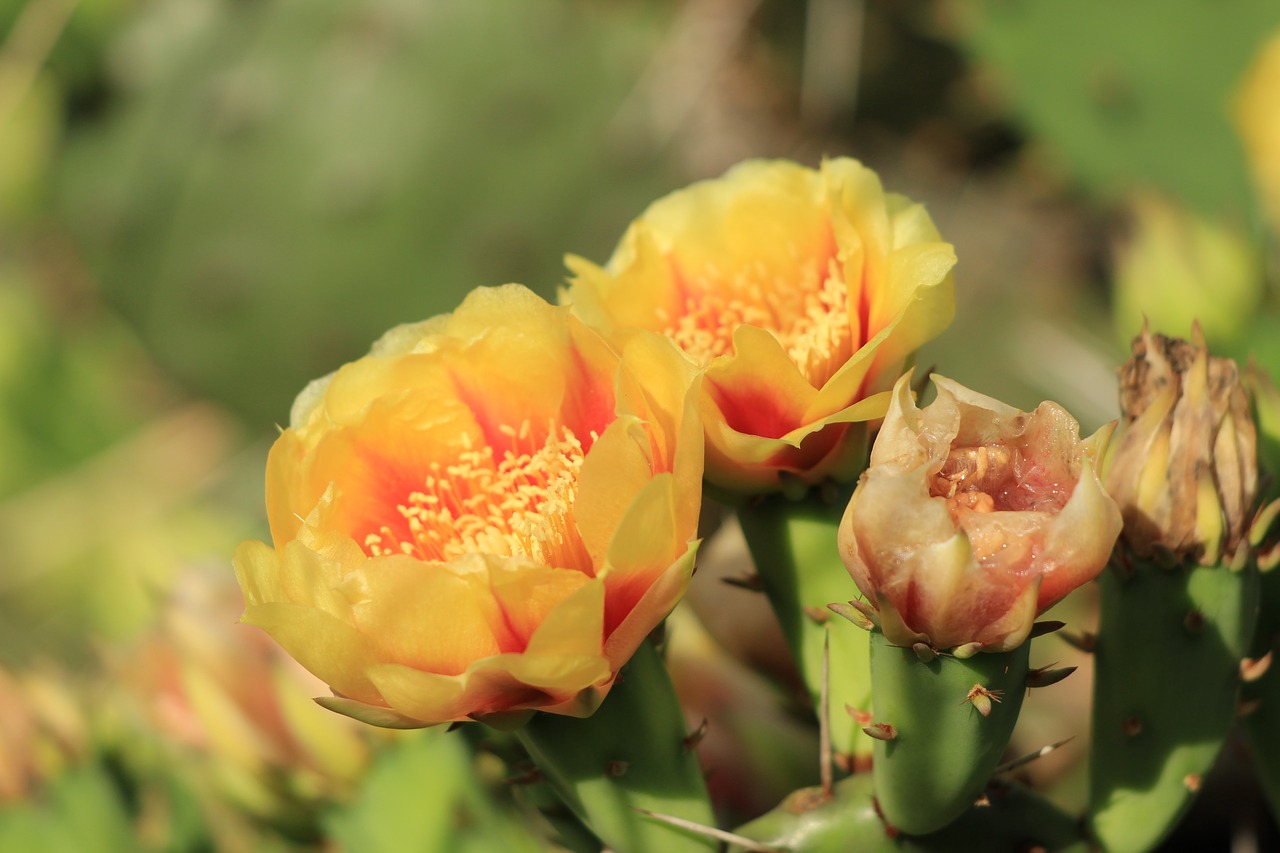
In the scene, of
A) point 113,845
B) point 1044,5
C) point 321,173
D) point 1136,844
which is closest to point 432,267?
point 321,173

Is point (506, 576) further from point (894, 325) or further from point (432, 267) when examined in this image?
point (432, 267)

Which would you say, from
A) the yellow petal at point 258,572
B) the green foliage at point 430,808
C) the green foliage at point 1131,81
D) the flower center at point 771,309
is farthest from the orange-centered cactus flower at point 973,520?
the green foliage at point 1131,81

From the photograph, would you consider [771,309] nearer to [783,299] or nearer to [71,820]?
[783,299]

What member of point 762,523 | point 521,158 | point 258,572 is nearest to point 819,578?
point 762,523

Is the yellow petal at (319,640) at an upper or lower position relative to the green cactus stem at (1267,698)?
upper

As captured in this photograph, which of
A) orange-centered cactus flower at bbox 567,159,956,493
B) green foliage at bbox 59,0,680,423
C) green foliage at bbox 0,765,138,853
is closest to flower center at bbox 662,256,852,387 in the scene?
orange-centered cactus flower at bbox 567,159,956,493

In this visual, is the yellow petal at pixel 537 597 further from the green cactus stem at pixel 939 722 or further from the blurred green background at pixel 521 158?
the blurred green background at pixel 521 158
